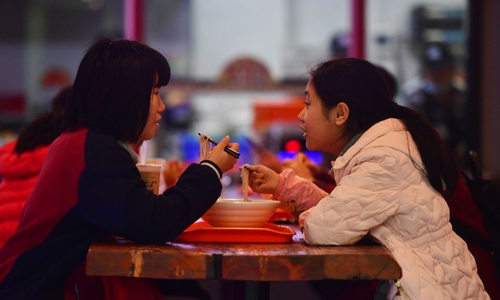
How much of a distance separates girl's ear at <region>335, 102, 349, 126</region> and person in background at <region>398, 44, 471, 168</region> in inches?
149

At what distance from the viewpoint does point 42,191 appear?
2033 mm

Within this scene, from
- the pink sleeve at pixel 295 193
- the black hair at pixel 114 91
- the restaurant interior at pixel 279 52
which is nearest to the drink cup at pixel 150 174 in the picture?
the black hair at pixel 114 91

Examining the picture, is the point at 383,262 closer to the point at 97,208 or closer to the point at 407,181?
the point at 407,181

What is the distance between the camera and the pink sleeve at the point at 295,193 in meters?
2.41

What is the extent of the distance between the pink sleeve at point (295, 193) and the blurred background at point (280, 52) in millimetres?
3252

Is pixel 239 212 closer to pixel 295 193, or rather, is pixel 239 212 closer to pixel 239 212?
pixel 239 212

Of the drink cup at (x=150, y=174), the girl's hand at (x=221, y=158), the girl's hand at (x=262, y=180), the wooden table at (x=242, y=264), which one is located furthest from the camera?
the girl's hand at (x=262, y=180)

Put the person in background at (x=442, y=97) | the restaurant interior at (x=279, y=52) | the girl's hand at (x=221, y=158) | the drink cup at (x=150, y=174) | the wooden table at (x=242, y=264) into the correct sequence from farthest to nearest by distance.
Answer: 1. the person in background at (x=442, y=97)
2. the restaurant interior at (x=279, y=52)
3. the drink cup at (x=150, y=174)
4. the girl's hand at (x=221, y=158)
5. the wooden table at (x=242, y=264)

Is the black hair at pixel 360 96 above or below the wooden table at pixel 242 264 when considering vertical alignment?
above

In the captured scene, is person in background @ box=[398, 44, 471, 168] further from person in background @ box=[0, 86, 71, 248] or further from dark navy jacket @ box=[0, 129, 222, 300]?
dark navy jacket @ box=[0, 129, 222, 300]

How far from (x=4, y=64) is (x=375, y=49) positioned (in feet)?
10.9

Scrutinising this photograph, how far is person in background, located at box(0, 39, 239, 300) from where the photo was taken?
1.95m

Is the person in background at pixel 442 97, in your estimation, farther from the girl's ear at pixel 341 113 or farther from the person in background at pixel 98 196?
the person in background at pixel 98 196

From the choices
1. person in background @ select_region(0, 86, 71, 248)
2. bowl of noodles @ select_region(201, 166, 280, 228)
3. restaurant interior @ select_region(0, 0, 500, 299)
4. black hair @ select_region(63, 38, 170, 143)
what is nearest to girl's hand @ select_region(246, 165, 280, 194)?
bowl of noodles @ select_region(201, 166, 280, 228)
